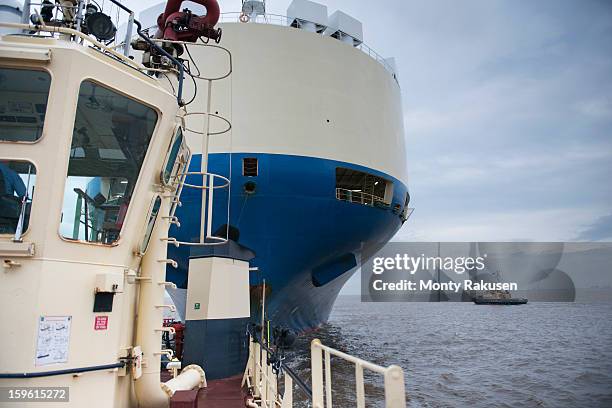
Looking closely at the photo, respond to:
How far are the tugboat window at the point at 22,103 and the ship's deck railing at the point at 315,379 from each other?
8.60 feet

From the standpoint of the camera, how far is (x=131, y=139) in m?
3.88

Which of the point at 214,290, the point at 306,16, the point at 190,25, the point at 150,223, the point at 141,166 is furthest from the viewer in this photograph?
the point at 306,16

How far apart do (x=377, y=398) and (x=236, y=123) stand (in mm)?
7859

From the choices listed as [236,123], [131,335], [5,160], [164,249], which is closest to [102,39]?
[5,160]

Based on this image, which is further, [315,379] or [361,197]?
[361,197]

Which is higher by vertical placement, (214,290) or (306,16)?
(306,16)

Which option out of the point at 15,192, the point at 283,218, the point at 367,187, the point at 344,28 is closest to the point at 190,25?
the point at 15,192

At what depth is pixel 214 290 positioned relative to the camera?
7.50m

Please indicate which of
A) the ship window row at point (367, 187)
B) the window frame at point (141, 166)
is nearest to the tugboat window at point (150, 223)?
the window frame at point (141, 166)

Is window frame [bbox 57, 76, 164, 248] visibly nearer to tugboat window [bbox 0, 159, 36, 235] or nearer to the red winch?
tugboat window [bbox 0, 159, 36, 235]

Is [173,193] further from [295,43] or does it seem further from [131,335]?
[295,43]

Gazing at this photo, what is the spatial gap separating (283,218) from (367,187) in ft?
11.7

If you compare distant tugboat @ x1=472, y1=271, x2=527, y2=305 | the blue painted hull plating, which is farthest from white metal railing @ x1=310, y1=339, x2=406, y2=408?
distant tugboat @ x1=472, y1=271, x2=527, y2=305

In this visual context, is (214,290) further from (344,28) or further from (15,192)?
(344,28)
